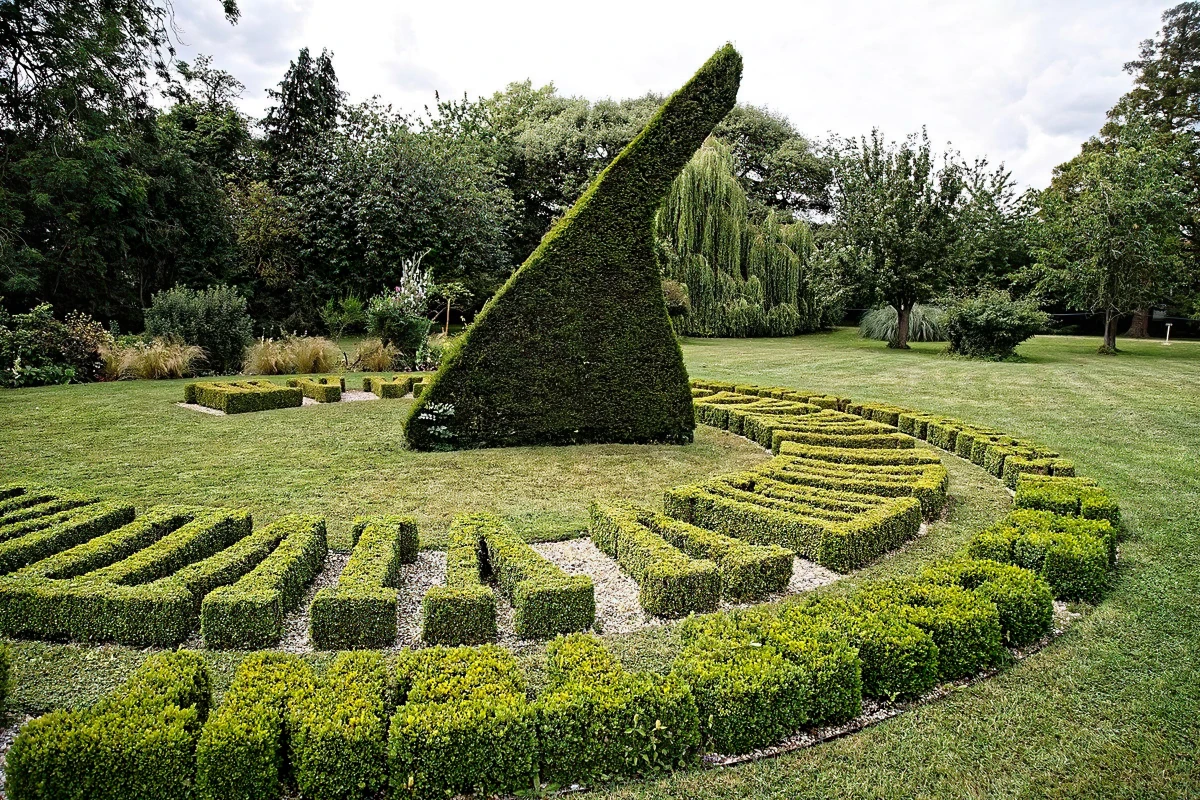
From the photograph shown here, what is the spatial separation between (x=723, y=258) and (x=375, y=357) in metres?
14.1

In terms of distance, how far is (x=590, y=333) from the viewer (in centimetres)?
757

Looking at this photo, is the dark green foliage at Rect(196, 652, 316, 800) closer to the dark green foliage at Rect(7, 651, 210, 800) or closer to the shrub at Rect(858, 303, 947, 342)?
the dark green foliage at Rect(7, 651, 210, 800)

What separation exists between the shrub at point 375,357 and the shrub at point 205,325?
2354 millimetres

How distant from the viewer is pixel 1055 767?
8.09ft

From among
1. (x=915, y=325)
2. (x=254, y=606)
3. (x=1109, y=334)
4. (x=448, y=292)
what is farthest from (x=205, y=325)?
(x=1109, y=334)

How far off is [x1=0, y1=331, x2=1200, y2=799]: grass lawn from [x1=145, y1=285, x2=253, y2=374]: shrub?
2235 millimetres

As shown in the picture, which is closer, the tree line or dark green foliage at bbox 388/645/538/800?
dark green foliage at bbox 388/645/538/800

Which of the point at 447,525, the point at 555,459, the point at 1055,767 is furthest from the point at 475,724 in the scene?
the point at 555,459

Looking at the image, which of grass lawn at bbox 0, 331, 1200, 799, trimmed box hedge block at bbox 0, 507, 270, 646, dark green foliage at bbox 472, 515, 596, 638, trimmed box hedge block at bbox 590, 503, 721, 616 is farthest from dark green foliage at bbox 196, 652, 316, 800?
trimmed box hedge block at bbox 590, 503, 721, 616

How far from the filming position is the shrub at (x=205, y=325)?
1385 centimetres

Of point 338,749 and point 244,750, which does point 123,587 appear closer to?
point 244,750

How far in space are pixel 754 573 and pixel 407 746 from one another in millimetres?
2274

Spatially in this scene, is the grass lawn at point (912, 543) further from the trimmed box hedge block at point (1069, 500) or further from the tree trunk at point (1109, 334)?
the tree trunk at point (1109, 334)

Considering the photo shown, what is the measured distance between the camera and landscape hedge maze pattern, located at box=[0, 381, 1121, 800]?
233 cm
